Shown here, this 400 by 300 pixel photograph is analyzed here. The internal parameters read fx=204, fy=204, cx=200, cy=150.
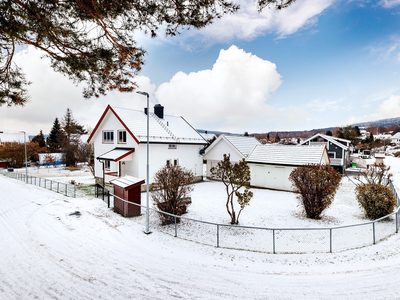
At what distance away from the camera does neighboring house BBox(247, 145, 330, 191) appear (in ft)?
64.8

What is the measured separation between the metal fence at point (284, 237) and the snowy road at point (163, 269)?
0.50 meters

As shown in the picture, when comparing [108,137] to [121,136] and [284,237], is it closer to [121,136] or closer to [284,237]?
[121,136]

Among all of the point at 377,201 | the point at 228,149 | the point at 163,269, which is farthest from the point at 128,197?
the point at 228,149

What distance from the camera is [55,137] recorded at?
2226 inches

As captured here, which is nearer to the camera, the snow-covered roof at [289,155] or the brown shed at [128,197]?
the brown shed at [128,197]

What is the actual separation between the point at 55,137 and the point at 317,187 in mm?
64970

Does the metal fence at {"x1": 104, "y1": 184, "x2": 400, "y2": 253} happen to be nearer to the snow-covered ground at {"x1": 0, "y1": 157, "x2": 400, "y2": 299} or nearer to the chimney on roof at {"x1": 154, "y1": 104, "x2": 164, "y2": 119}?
the snow-covered ground at {"x1": 0, "y1": 157, "x2": 400, "y2": 299}

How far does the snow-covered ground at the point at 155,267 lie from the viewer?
18.9ft

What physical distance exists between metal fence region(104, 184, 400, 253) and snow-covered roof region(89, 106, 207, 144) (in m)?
11.5

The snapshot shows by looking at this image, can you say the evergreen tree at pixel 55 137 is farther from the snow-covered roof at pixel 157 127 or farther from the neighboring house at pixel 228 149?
the neighboring house at pixel 228 149

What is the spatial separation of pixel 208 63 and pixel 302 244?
16.8 meters

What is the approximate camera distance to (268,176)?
2127 centimetres

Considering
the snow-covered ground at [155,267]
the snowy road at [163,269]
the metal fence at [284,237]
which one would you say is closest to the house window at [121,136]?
the snow-covered ground at [155,267]

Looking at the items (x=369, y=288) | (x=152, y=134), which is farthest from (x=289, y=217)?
(x=152, y=134)
